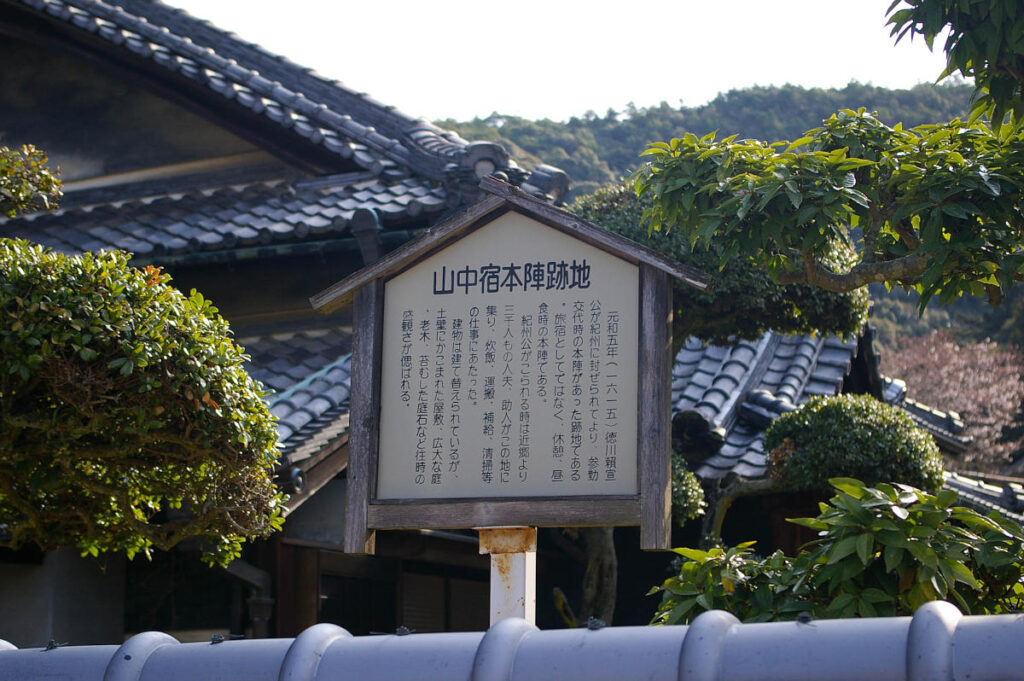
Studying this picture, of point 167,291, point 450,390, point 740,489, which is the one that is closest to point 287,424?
point 167,291

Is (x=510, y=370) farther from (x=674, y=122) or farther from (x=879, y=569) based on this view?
(x=674, y=122)

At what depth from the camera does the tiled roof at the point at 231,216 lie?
11.8m

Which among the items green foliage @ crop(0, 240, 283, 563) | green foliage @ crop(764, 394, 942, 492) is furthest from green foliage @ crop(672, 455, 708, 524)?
green foliage @ crop(0, 240, 283, 563)

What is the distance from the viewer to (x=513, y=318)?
6.58 metres

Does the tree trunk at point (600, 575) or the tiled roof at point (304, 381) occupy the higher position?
the tiled roof at point (304, 381)

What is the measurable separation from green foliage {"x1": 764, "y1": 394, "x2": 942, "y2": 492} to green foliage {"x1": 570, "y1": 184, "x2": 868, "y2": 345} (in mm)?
850

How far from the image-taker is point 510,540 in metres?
6.31

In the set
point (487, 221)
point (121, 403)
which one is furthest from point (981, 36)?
point (121, 403)

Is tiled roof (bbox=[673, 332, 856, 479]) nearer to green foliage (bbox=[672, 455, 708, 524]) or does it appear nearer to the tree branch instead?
green foliage (bbox=[672, 455, 708, 524])

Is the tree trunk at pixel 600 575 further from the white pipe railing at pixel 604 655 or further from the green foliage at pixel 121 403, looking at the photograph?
the white pipe railing at pixel 604 655

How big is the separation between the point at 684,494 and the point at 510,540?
16.6 ft

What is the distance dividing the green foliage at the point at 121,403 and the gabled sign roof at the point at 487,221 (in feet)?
2.86

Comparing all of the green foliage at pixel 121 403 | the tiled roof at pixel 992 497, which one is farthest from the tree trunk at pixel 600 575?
the tiled roof at pixel 992 497

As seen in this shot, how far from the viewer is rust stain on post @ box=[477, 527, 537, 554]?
248 inches
